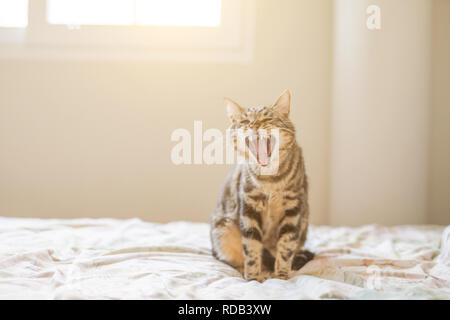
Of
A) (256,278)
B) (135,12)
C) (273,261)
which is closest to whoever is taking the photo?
(256,278)

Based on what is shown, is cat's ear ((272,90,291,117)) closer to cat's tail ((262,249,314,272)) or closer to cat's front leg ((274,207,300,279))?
cat's front leg ((274,207,300,279))

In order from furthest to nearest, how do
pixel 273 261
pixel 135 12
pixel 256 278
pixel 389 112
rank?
pixel 135 12
pixel 389 112
pixel 273 261
pixel 256 278

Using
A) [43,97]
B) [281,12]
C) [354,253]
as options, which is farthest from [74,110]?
[354,253]

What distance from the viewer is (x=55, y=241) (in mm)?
1341

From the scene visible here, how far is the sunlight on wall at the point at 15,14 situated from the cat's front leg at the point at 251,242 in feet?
6.08

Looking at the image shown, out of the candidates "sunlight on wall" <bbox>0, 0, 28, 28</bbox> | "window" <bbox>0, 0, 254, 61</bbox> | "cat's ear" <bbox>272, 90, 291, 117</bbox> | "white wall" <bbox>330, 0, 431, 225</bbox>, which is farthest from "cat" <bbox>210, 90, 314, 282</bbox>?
"sunlight on wall" <bbox>0, 0, 28, 28</bbox>

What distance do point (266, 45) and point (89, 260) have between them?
1.65 meters

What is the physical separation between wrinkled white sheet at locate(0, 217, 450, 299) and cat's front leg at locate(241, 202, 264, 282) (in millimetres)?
52

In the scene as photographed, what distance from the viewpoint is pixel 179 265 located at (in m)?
1.10

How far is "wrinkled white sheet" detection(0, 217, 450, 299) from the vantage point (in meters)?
0.83

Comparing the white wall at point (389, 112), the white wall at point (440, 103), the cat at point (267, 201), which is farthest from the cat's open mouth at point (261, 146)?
the white wall at point (440, 103)

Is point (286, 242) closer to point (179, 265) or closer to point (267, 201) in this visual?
point (267, 201)

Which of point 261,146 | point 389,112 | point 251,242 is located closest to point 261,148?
point 261,146

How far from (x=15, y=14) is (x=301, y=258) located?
2077 mm
